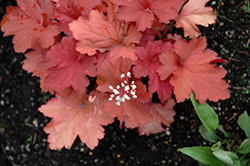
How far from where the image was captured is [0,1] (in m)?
1.80

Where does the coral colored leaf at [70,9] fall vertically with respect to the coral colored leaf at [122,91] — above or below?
above

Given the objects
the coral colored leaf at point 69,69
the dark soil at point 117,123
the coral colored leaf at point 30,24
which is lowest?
the dark soil at point 117,123

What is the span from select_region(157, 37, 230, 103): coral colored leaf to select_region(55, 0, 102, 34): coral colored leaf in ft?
1.67

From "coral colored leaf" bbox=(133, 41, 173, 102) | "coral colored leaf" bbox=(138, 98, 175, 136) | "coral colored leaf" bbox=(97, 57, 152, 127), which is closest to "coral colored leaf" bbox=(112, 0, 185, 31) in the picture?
"coral colored leaf" bbox=(133, 41, 173, 102)

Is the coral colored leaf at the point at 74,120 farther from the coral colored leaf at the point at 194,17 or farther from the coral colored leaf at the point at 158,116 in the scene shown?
the coral colored leaf at the point at 194,17

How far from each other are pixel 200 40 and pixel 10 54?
1.67m

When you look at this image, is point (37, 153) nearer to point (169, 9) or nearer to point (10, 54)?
point (10, 54)

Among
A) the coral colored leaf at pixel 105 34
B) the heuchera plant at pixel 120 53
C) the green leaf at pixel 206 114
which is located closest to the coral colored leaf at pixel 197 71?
the heuchera plant at pixel 120 53

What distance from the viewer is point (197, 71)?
113 cm

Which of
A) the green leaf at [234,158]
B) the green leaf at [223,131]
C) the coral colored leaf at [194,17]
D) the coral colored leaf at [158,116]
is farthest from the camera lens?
the green leaf at [223,131]

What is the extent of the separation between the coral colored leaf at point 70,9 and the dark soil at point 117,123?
33.5 inches

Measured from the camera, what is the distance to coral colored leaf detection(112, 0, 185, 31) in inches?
42.1

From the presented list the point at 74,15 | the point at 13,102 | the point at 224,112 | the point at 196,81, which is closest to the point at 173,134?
the point at 224,112

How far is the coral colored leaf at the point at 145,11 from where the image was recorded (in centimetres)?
107
